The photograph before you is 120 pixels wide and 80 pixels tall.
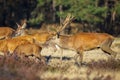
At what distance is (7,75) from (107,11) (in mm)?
28238

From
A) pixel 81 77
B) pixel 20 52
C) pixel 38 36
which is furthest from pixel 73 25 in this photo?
pixel 81 77

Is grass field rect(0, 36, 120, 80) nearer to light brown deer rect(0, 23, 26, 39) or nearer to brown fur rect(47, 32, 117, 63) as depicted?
brown fur rect(47, 32, 117, 63)

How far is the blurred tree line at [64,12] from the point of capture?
123ft

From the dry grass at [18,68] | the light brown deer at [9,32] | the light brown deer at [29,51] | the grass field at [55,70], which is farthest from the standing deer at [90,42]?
the light brown deer at [9,32]

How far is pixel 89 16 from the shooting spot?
37250mm

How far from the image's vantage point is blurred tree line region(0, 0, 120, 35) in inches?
1470

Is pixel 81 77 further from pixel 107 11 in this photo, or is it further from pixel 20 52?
pixel 107 11

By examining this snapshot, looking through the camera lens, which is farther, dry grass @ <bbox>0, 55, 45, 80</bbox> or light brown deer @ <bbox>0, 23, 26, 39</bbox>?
light brown deer @ <bbox>0, 23, 26, 39</bbox>

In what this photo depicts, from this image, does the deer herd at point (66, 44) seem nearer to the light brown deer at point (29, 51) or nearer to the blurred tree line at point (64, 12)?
the light brown deer at point (29, 51)

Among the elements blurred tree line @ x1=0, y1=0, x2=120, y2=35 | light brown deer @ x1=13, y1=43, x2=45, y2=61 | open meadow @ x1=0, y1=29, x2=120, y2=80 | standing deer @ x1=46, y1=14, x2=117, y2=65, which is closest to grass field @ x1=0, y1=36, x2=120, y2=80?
open meadow @ x1=0, y1=29, x2=120, y2=80

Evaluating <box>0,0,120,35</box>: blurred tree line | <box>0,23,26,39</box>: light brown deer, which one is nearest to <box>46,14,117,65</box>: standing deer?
<box>0,23,26,39</box>: light brown deer

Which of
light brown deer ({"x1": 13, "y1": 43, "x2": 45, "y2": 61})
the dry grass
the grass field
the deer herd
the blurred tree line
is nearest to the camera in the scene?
the dry grass

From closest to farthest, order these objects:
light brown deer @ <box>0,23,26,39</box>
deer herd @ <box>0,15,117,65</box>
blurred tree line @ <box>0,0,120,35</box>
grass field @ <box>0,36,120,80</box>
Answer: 1. grass field @ <box>0,36,120,80</box>
2. deer herd @ <box>0,15,117,65</box>
3. light brown deer @ <box>0,23,26,39</box>
4. blurred tree line @ <box>0,0,120,35</box>

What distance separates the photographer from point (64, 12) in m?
38.6
